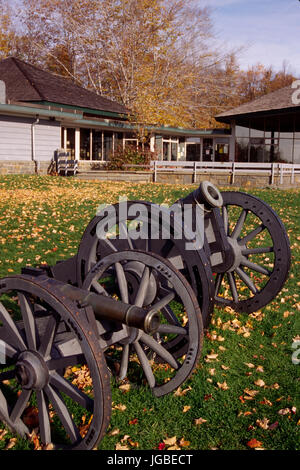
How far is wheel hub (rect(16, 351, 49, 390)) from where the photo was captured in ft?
8.90

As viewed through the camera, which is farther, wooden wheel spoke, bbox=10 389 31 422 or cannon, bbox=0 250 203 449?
wooden wheel spoke, bbox=10 389 31 422

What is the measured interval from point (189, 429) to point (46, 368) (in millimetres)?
1184

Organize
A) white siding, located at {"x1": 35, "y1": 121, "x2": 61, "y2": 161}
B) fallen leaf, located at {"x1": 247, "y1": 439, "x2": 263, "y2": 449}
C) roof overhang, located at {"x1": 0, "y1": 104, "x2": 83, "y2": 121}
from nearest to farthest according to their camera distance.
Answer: fallen leaf, located at {"x1": 247, "y1": 439, "x2": 263, "y2": 449} < roof overhang, located at {"x1": 0, "y1": 104, "x2": 83, "y2": 121} < white siding, located at {"x1": 35, "y1": 121, "x2": 61, "y2": 161}

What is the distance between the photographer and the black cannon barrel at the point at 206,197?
155 inches

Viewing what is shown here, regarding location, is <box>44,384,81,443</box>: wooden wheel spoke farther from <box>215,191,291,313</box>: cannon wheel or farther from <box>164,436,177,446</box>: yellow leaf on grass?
<box>215,191,291,313</box>: cannon wheel

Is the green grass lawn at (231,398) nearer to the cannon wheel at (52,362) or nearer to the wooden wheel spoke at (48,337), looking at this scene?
the cannon wheel at (52,362)

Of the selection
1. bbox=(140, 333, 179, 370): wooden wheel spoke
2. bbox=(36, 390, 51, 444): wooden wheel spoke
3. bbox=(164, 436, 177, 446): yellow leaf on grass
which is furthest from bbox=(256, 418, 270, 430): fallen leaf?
bbox=(36, 390, 51, 444): wooden wheel spoke

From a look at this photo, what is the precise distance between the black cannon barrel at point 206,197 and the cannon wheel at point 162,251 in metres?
0.53

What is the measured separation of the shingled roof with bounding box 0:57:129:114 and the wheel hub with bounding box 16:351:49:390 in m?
23.8

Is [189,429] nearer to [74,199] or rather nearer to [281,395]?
[281,395]

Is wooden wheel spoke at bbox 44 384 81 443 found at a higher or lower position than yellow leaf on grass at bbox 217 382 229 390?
higher

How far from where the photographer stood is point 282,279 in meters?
4.62

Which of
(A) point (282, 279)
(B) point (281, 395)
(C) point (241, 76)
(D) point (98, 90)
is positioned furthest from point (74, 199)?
(C) point (241, 76)

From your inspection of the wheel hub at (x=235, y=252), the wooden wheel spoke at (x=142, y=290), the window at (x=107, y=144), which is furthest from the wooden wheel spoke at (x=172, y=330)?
the window at (x=107, y=144)
